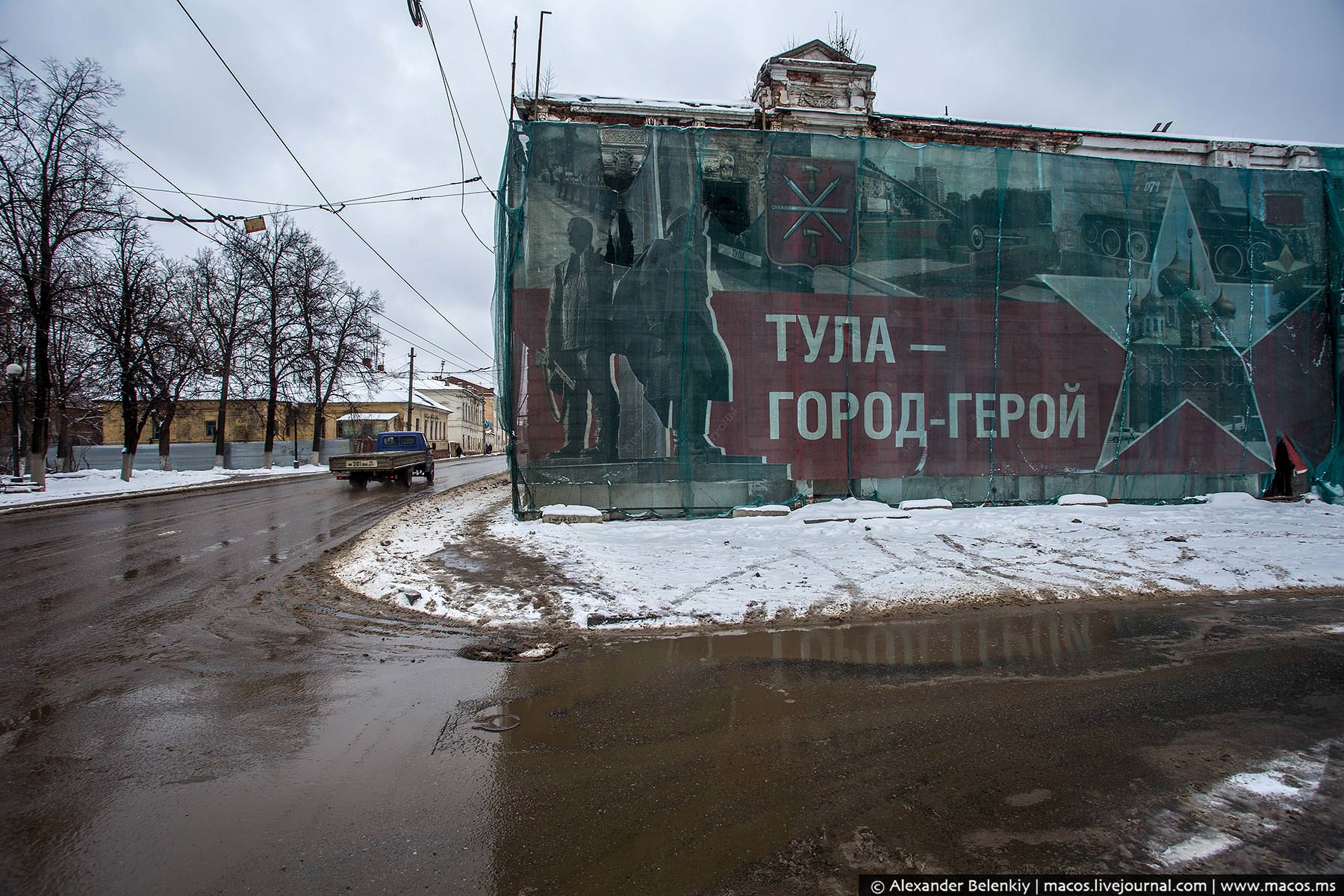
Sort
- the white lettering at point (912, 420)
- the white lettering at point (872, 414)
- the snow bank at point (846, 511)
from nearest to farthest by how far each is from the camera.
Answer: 1. the snow bank at point (846, 511)
2. the white lettering at point (872, 414)
3. the white lettering at point (912, 420)

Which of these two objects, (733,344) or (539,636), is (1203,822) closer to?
(539,636)

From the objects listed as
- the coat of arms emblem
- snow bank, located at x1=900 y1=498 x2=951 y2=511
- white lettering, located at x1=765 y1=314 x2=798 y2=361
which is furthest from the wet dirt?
the coat of arms emblem

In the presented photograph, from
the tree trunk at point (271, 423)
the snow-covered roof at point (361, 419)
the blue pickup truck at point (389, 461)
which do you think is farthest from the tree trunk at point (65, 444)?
the blue pickup truck at point (389, 461)

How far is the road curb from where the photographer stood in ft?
53.4

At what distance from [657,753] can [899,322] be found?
410 inches

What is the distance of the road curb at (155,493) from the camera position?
1628 centimetres

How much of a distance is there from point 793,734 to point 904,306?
10133 millimetres

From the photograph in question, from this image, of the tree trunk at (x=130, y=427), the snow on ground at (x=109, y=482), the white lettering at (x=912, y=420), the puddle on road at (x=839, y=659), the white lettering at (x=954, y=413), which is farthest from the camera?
the tree trunk at (x=130, y=427)

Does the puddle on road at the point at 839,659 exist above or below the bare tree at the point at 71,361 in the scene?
below

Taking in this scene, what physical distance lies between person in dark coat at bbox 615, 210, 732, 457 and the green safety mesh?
0.04 meters

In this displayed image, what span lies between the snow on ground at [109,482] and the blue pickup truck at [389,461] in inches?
263

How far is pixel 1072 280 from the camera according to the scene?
1235 cm

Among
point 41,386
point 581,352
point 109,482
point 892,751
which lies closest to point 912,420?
point 581,352

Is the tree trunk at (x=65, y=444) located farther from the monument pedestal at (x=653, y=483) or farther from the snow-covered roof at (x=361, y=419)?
the monument pedestal at (x=653, y=483)
